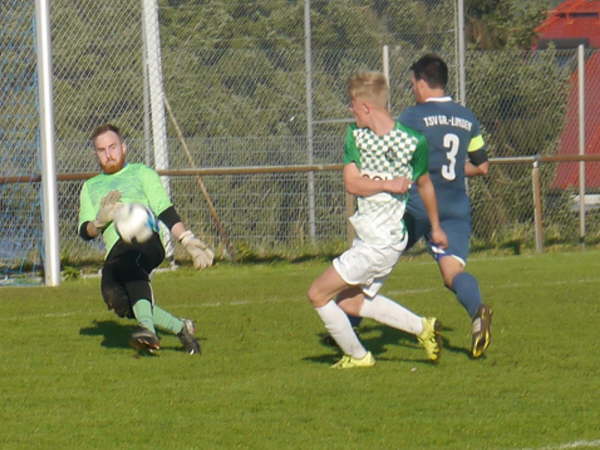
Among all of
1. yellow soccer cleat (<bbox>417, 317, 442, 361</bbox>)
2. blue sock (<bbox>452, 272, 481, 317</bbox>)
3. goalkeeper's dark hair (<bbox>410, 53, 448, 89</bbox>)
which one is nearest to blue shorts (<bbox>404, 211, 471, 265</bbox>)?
blue sock (<bbox>452, 272, 481, 317</bbox>)

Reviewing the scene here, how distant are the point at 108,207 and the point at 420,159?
1891mm

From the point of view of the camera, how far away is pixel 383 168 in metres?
8.11

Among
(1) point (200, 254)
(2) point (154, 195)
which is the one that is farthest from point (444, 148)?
(2) point (154, 195)

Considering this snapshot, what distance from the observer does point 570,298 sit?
12.5 metres

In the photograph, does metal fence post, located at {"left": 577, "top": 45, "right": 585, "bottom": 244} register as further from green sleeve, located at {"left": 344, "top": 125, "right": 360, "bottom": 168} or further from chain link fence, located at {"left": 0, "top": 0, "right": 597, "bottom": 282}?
green sleeve, located at {"left": 344, "top": 125, "right": 360, "bottom": 168}

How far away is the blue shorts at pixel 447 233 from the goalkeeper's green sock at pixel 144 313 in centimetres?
164

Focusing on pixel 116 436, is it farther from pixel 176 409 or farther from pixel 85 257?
pixel 85 257

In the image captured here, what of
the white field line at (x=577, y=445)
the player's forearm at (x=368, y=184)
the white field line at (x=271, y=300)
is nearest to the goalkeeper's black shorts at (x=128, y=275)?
the player's forearm at (x=368, y=184)

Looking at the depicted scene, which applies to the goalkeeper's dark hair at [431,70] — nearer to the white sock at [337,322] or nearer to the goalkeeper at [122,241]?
the white sock at [337,322]

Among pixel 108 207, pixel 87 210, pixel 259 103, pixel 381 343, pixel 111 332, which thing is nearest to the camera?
pixel 108 207

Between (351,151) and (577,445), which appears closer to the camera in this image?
(577,445)

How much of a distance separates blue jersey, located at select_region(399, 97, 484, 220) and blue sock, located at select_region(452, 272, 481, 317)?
15.8 inches

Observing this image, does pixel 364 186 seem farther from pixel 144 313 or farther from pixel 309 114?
pixel 309 114

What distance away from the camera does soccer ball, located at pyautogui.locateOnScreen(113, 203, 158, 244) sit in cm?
870
